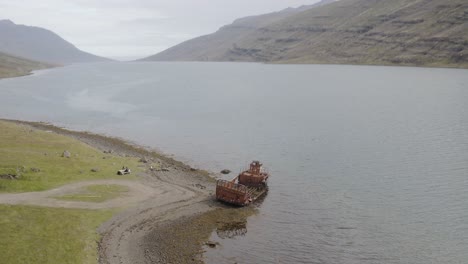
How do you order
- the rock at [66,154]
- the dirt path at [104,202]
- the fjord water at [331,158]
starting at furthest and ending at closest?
the rock at [66,154], the dirt path at [104,202], the fjord water at [331,158]

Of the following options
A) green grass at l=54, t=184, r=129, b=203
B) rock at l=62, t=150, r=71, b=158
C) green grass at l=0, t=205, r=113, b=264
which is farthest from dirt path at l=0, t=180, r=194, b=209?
rock at l=62, t=150, r=71, b=158

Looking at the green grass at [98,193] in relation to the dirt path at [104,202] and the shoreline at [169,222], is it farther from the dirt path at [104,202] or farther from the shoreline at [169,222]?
the shoreline at [169,222]

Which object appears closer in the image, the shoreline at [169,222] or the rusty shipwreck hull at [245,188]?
the shoreline at [169,222]

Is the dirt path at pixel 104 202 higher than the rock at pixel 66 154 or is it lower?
lower

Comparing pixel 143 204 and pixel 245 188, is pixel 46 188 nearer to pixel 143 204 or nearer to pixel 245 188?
pixel 143 204

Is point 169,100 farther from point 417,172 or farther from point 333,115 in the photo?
point 417,172

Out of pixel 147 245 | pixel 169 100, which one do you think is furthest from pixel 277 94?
pixel 147 245

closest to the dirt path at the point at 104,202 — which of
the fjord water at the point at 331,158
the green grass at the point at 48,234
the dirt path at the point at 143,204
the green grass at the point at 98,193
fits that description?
the dirt path at the point at 143,204

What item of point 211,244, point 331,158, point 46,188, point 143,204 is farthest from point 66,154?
point 331,158
